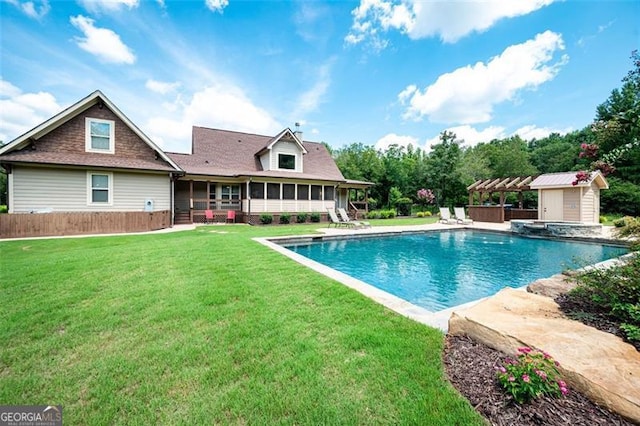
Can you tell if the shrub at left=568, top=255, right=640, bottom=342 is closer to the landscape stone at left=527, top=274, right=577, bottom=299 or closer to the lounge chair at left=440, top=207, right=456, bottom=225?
the landscape stone at left=527, top=274, right=577, bottom=299

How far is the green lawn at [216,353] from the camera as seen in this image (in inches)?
83.3

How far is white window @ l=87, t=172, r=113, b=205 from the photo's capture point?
13305 millimetres

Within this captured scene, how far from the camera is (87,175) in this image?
520 inches

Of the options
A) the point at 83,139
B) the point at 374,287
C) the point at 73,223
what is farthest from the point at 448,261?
the point at 83,139

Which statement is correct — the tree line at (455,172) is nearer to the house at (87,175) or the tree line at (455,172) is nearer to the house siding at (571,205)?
the house siding at (571,205)

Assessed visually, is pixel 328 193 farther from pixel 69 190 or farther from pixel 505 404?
pixel 505 404

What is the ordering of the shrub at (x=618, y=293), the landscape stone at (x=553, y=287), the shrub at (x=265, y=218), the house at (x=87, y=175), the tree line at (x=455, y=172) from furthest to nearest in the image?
the tree line at (x=455, y=172)
the shrub at (x=265, y=218)
the house at (x=87, y=175)
the landscape stone at (x=553, y=287)
the shrub at (x=618, y=293)

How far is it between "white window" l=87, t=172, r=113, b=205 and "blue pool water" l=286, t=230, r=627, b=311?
10064 millimetres

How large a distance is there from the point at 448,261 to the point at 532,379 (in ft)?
27.4

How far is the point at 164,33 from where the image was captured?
12211 mm

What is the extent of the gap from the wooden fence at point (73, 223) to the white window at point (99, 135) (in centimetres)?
405

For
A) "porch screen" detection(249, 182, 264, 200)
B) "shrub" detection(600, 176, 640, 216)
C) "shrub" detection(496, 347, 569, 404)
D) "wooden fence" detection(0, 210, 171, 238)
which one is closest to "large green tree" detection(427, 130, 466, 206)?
"shrub" detection(600, 176, 640, 216)

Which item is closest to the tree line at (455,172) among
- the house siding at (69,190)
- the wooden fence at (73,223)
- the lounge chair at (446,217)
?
the lounge chair at (446,217)

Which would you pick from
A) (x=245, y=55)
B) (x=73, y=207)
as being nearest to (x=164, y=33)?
(x=245, y=55)
